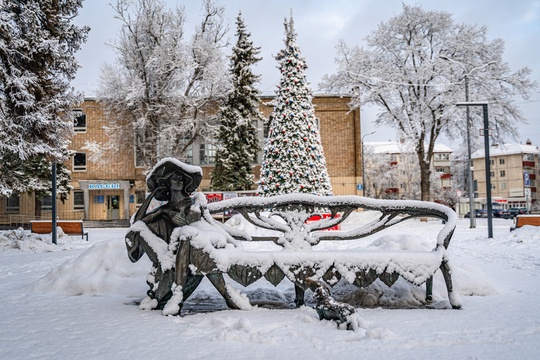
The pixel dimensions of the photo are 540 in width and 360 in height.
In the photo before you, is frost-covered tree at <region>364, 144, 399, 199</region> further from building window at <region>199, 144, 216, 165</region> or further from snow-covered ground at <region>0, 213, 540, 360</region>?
snow-covered ground at <region>0, 213, 540, 360</region>

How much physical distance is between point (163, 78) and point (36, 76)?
13798mm

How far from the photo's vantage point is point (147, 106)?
28.5m

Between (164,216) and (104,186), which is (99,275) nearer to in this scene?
(164,216)

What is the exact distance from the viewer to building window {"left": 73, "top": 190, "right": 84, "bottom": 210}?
34562mm

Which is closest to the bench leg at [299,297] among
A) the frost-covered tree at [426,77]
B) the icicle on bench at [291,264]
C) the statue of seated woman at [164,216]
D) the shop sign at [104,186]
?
the icicle on bench at [291,264]

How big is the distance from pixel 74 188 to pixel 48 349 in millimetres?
33583

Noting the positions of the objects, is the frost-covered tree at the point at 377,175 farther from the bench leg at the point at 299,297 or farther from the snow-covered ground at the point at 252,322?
the bench leg at the point at 299,297

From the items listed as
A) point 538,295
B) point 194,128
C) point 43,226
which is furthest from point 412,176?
point 538,295

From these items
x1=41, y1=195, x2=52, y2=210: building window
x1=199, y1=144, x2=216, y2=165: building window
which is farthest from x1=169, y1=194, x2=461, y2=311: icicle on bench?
x1=41, y1=195, x2=52, y2=210: building window

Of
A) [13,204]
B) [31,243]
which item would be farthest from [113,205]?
[31,243]

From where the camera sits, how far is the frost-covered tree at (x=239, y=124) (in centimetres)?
2892

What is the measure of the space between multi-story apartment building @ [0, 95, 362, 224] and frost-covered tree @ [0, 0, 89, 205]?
54.3ft

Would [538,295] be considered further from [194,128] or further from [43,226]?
[194,128]

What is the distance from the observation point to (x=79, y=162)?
34781mm
